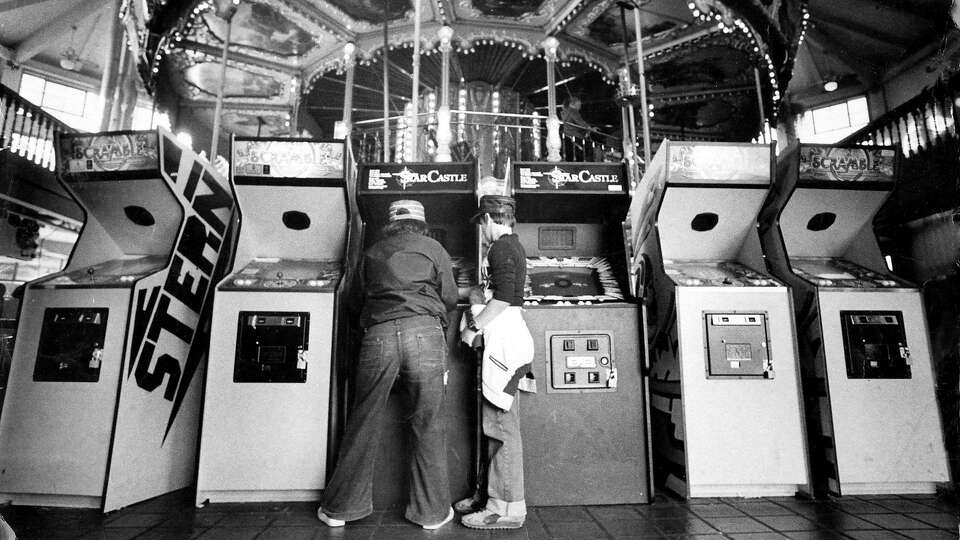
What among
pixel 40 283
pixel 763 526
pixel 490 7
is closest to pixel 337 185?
pixel 40 283

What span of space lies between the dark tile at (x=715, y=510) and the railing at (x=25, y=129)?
704 cm

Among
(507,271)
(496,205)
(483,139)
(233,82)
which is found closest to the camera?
(507,271)

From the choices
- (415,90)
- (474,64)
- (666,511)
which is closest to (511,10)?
(474,64)

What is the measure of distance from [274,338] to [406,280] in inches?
36.2

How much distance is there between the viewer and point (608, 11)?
23.2 feet

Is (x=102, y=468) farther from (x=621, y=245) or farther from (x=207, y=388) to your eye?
(x=621, y=245)

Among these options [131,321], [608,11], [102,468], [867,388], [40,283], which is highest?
[608,11]

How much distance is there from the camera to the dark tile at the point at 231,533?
2047mm

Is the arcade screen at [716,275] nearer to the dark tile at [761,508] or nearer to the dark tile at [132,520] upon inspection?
the dark tile at [761,508]

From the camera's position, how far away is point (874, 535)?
6.86ft

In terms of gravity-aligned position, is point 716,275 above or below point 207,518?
above

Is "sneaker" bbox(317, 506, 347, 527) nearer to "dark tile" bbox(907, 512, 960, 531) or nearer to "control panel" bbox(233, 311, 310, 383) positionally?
"control panel" bbox(233, 311, 310, 383)

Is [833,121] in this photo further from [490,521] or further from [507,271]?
[490,521]

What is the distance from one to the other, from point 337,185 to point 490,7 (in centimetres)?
546
